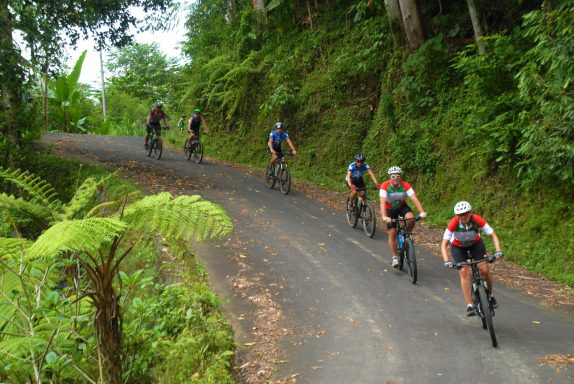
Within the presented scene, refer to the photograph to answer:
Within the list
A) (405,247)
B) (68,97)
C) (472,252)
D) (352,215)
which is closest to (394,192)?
(405,247)

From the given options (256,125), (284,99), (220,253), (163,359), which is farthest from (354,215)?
(256,125)

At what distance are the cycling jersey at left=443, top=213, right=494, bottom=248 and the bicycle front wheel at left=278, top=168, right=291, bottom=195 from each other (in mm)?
9437

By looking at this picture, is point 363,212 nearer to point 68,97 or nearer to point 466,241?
point 466,241

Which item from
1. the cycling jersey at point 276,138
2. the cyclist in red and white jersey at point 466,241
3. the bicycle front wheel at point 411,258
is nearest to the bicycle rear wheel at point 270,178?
the cycling jersey at point 276,138

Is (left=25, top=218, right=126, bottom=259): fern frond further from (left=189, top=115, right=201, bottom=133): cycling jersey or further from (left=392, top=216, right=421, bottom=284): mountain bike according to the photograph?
(left=189, top=115, right=201, bottom=133): cycling jersey

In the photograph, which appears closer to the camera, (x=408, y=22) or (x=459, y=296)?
(x=459, y=296)

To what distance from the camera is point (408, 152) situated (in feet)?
55.0

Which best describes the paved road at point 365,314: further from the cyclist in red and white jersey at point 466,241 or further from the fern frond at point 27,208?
the fern frond at point 27,208

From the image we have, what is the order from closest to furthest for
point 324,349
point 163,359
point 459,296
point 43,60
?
point 163,359 → point 324,349 → point 459,296 → point 43,60

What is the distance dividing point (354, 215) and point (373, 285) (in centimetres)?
408

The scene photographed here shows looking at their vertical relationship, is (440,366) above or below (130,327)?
below

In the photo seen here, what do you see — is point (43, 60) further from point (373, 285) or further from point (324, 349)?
point (324, 349)

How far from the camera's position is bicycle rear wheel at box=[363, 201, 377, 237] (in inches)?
496

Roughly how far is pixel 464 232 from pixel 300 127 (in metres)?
15.1
